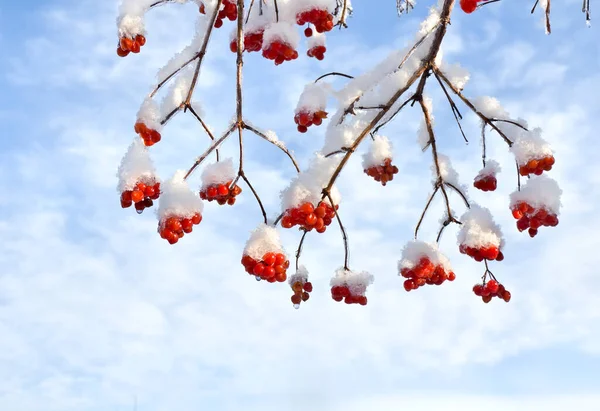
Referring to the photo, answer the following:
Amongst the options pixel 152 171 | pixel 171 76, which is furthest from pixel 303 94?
pixel 152 171

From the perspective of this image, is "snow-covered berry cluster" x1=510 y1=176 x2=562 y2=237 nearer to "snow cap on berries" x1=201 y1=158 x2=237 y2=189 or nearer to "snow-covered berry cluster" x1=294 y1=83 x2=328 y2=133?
"snow-covered berry cluster" x1=294 y1=83 x2=328 y2=133

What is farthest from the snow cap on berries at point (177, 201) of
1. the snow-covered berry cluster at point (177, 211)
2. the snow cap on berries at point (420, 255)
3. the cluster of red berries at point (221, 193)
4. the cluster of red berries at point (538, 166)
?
the cluster of red berries at point (538, 166)

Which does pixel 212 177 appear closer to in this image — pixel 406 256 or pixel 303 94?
pixel 303 94

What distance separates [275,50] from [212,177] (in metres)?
0.63

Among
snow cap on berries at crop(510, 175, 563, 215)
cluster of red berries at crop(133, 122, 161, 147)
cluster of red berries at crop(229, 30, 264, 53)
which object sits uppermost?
cluster of red berries at crop(229, 30, 264, 53)

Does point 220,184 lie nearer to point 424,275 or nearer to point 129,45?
point 129,45

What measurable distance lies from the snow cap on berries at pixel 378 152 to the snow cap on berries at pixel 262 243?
93 cm

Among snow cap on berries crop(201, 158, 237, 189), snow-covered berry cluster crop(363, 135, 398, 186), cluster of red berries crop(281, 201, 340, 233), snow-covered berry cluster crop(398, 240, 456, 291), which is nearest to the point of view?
cluster of red berries crop(281, 201, 340, 233)

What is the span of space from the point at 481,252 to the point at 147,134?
1.61 meters

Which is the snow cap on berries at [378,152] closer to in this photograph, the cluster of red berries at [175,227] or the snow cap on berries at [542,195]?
the snow cap on berries at [542,195]

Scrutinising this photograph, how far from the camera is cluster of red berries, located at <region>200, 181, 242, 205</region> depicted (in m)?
2.82

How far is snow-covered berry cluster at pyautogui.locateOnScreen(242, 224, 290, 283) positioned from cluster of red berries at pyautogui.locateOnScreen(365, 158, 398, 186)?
3.14ft

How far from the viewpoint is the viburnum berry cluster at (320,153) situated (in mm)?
2670

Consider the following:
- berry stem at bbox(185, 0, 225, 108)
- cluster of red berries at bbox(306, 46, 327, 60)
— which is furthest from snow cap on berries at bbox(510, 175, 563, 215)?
berry stem at bbox(185, 0, 225, 108)
